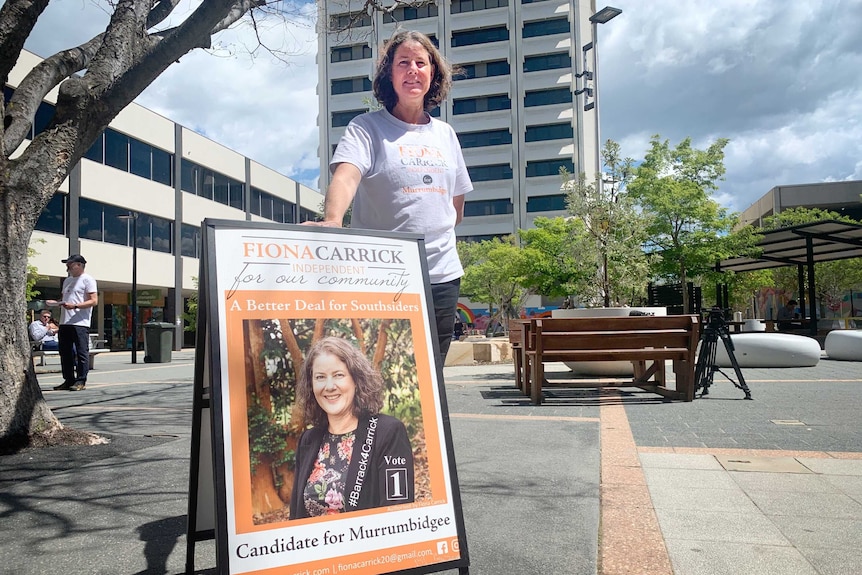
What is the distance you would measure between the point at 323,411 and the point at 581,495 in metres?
1.89

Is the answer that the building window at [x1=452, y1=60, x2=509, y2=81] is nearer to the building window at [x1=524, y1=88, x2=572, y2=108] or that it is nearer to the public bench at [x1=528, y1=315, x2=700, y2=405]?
the building window at [x1=524, y1=88, x2=572, y2=108]

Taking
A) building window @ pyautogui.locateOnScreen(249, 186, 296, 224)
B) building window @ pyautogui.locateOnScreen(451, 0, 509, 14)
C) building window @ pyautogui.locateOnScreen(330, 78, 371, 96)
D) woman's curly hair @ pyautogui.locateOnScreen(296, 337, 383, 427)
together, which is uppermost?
building window @ pyautogui.locateOnScreen(451, 0, 509, 14)

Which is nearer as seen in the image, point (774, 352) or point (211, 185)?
point (774, 352)

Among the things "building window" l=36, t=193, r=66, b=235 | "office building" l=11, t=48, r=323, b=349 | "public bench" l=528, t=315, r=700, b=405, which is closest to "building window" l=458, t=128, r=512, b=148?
"office building" l=11, t=48, r=323, b=349

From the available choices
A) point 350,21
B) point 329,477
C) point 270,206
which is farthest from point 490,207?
point 329,477

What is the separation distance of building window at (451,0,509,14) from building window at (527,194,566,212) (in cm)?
1851

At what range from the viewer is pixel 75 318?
9.18 m

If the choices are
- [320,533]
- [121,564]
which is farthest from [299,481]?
[121,564]

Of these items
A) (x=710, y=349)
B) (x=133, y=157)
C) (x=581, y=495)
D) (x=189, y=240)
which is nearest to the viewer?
(x=581, y=495)

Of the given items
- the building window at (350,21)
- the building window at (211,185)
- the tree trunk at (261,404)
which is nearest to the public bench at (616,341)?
the building window at (350,21)

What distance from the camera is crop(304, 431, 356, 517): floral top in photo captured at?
6.85ft

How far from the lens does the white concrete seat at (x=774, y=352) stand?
12109 millimetres

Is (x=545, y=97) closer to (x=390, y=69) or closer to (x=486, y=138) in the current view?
Result: (x=486, y=138)

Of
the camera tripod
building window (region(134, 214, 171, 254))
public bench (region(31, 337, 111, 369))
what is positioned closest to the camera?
the camera tripod
